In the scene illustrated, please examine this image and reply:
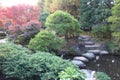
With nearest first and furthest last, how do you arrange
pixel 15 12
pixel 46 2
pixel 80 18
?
pixel 15 12, pixel 80 18, pixel 46 2

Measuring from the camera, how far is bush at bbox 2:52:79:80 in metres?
6.75

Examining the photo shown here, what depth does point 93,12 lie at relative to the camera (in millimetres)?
16234

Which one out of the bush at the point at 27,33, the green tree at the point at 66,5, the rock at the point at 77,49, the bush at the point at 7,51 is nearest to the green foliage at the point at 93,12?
the green tree at the point at 66,5

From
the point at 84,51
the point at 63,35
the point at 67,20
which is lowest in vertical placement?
the point at 84,51

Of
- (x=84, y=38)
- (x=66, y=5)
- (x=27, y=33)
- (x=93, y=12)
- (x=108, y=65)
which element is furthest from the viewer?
(x=66, y=5)

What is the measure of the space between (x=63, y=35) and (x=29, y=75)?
301 inches

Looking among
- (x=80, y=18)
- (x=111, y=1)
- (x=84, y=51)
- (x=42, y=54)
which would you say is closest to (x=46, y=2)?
(x=80, y=18)

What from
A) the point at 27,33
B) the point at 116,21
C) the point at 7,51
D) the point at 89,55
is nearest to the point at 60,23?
the point at 27,33

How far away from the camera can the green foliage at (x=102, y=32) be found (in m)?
15.5

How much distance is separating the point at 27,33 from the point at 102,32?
5137mm

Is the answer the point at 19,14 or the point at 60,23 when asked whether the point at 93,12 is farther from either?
the point at 19,14

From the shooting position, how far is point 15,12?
1528cm

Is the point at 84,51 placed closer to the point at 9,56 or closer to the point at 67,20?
the point at 67,20

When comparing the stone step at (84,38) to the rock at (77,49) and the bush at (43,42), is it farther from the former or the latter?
the bush at (43,42)
